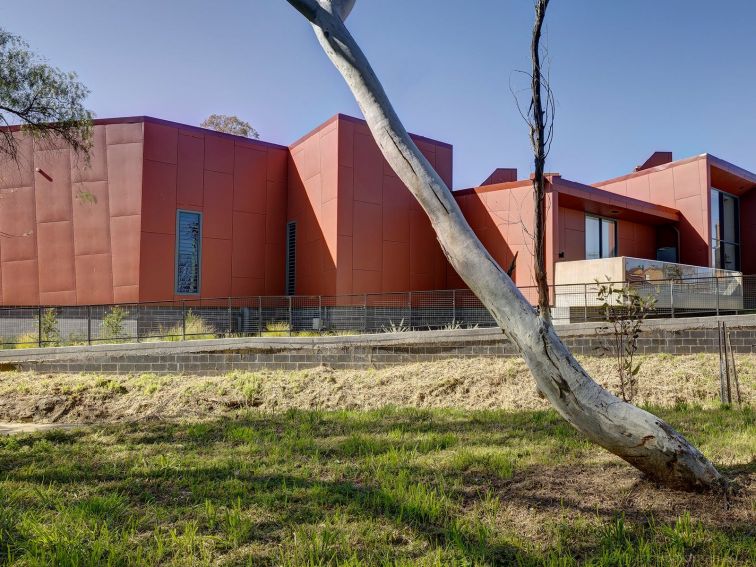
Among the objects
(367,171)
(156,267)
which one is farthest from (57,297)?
(367,171)

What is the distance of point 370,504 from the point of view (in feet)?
12.7

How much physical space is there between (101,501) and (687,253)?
22.7 meters

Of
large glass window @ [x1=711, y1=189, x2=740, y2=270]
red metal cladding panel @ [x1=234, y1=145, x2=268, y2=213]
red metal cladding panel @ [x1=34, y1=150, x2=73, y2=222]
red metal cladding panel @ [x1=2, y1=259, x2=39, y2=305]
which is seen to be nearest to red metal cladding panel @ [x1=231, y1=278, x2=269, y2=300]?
red metal cladding panel @ [x1=234, y1=145, x2=268, y2=213]

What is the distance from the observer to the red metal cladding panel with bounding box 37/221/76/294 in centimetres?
1752

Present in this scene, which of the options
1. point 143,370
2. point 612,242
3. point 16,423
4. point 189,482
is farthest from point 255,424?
point 612,242

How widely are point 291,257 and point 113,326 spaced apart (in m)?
6.62

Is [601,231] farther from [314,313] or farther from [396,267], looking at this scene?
[314,313]

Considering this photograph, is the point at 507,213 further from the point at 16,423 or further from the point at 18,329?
the point at 18,329

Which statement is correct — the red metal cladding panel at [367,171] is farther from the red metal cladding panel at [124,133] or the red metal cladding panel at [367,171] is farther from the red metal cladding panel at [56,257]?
the red metal cladding panel at [56,257]

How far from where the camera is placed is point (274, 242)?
1970cm

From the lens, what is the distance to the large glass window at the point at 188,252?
1772 cm

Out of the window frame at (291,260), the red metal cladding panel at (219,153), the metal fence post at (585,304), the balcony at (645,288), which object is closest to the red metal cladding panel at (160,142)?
the red metal cladding panel at (219,153)

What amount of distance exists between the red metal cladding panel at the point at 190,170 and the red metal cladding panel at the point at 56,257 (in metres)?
3.83

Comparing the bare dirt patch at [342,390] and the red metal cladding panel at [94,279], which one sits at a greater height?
the red metal cladding panel at [94,279]
